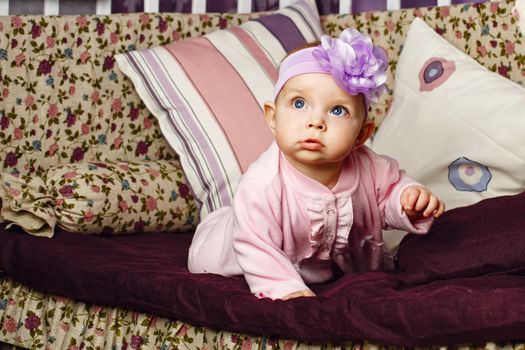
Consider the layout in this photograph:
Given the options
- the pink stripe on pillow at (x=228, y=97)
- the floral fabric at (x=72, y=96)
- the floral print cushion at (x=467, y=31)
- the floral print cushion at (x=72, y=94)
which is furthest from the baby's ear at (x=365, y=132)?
the floral print cushion at (x=72, y=94)

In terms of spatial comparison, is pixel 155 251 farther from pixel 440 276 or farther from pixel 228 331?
pixel 440 276

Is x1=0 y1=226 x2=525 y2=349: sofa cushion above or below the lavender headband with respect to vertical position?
below

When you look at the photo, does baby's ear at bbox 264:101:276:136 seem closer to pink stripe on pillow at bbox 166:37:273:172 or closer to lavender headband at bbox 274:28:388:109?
lavender headband at bbox 274:28:388:109

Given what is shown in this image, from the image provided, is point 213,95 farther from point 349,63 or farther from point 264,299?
point 264,299

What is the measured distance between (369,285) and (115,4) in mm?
1558

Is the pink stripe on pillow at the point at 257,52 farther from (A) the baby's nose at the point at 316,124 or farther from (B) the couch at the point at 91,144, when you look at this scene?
(A) the baby's nose at the point at 316,124

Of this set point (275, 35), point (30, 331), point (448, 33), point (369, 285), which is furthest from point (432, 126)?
point (30, 331)

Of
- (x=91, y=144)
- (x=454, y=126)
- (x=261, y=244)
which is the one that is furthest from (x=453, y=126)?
(x=91, y=144)

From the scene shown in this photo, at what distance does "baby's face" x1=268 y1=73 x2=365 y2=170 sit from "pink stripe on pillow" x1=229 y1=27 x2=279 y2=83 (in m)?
0.93

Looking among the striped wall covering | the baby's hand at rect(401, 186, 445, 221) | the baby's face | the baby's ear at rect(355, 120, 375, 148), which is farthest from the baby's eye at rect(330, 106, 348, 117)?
the striped wall covering

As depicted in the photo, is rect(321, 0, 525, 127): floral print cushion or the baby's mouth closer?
the baby's mouth

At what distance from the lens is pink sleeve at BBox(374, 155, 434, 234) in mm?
1892

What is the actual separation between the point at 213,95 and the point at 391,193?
2.56 ft

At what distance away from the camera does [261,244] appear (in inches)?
68.0
